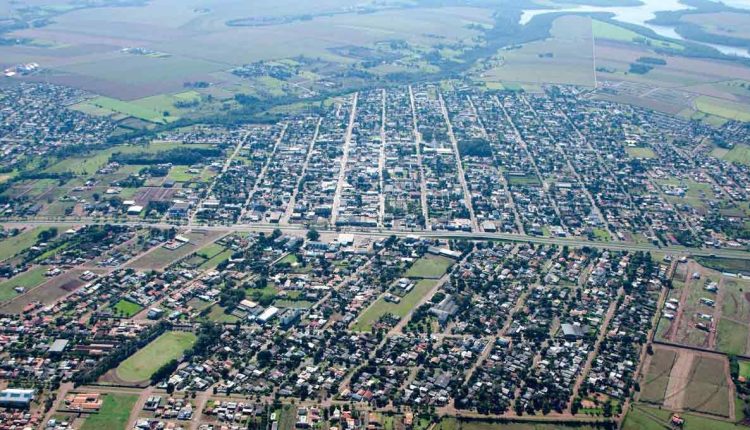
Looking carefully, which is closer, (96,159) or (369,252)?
(369,252)

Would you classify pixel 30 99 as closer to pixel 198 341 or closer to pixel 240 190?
pixel 240 190

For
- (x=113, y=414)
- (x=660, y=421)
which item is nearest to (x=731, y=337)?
(x=660, y=421)

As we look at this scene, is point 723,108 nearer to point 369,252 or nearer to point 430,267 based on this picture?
point 430,267

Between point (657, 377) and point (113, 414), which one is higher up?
point (113, 414)

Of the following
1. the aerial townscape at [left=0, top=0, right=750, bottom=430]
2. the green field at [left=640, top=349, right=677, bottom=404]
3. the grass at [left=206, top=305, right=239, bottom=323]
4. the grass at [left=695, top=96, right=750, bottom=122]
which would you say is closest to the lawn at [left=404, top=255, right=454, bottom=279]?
the aerial townscape at [left=0, top=0, right=750, bottom=430]

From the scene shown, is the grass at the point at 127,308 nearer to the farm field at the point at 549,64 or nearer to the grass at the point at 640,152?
the grass at the point at 640,152

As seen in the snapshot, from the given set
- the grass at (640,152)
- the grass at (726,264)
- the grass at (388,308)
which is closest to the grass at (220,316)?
the grass at (388,308)

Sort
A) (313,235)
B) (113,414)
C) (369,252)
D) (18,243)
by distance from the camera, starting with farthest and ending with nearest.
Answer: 1. (313,235)
2. (18,243)
3. (369,252)
4. (113,414)
